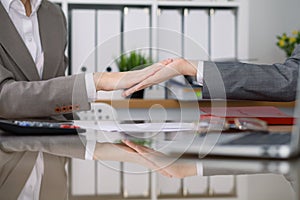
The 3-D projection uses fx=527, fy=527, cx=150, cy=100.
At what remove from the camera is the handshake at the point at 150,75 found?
3.12 ft

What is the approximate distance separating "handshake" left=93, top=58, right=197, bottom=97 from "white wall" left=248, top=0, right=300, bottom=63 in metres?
1.98

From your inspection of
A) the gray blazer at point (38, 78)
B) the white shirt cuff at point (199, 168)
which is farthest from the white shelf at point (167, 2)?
the white shirt cuff at point (199, 168)

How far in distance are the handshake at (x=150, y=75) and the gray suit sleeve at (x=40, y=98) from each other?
0.59ft

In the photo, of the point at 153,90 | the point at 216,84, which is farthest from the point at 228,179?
the point at 153,90

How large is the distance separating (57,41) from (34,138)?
2.38 ft

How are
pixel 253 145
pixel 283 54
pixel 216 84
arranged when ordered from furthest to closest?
pixel 283 54
pixel 216 84
pixel 253 145

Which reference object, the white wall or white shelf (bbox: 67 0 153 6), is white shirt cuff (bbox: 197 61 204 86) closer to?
white shelf (bbox: 67 0 153 6)

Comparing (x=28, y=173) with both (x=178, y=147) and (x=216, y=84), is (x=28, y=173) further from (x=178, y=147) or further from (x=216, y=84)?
(x=216, y=84)

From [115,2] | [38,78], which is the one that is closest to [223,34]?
[115,2]

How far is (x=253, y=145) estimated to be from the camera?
725 mm

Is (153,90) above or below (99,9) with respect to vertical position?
below

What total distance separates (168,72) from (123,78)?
3.8 inches

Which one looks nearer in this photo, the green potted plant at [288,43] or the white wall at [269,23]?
the green potted plant at [288,43]

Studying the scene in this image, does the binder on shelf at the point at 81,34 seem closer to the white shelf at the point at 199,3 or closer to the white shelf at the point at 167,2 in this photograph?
the white shelf at the point at 167,2
